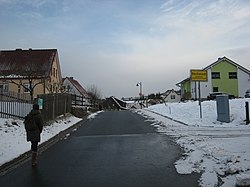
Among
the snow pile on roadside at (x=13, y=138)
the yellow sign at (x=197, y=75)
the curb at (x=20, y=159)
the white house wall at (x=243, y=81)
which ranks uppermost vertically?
the white house wall at (x=243, y=81)

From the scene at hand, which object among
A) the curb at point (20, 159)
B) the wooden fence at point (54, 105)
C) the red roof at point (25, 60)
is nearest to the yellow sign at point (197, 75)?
the wooden fence at point (54, 105)

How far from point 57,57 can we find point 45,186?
52.2 meters

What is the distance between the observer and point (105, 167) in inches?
351

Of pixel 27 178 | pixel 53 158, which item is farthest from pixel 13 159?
pixel 27 178

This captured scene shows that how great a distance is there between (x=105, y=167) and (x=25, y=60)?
158 feet

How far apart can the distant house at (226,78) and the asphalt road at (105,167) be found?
166 ft

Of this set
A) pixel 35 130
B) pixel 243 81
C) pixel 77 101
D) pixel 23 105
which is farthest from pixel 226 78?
pixel 35 130

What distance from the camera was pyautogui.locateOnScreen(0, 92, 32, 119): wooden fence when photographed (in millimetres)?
17516

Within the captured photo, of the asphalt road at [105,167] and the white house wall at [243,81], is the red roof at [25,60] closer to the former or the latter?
the white house wall at [243,81]

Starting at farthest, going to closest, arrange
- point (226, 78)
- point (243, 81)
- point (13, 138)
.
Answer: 1. point (243, 81)
2. point (226, 78)
3. point (13, 138)

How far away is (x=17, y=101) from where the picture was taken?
1870 cm

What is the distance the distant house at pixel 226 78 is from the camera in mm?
62062

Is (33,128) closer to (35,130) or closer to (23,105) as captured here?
(35,130)

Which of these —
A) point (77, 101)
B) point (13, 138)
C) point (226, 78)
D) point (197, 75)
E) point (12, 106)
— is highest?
point (226, 78)
